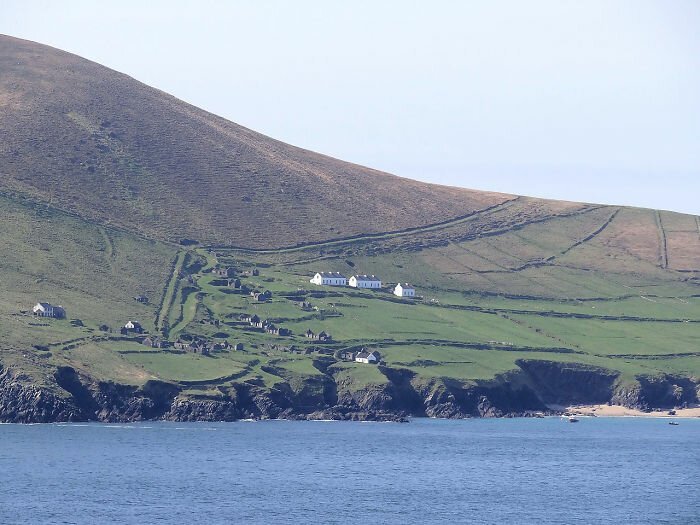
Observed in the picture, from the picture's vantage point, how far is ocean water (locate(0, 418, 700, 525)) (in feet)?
351

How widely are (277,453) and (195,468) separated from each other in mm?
15521

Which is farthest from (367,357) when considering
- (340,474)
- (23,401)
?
(340,474)

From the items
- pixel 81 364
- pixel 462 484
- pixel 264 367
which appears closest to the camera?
pixel 462 484

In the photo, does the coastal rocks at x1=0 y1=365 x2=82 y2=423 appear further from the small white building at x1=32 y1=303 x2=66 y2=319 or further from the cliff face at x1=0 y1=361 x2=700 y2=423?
the small white building at x1=32 y1=303 x2=66 y2=319

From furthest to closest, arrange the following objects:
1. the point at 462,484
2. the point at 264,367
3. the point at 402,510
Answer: the point at 264,367 → the point at 462,484 → the point at 402,510

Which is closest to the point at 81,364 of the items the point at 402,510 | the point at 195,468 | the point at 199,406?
the point at 199,406

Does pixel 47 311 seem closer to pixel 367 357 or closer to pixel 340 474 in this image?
pixel 367 357

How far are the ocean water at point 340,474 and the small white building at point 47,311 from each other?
3102 centimetres

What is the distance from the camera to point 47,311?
188 meters

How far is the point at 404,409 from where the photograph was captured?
190125 millimetres

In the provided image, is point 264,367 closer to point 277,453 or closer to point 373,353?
point 373,353

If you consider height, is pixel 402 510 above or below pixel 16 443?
above

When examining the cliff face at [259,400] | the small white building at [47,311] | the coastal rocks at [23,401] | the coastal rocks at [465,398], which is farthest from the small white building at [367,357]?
the coastal rocks at [23,401]

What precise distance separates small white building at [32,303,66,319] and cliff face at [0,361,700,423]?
78.3ft
